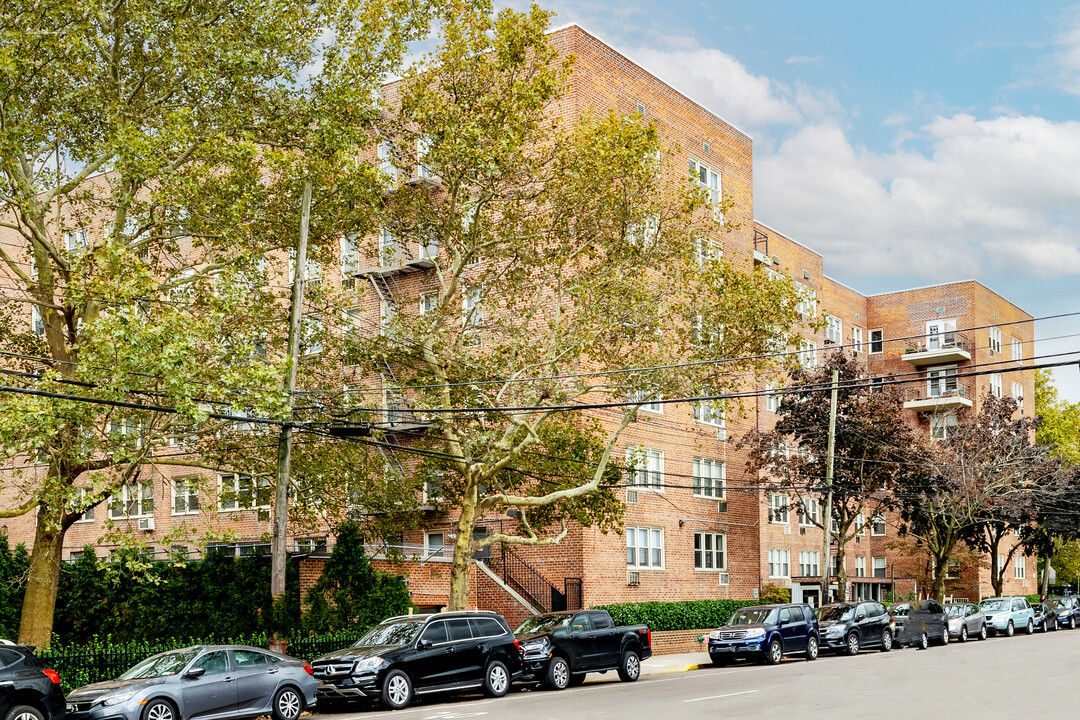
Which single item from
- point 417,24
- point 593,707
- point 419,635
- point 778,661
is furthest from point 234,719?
point 778,661

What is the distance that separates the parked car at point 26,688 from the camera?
51.7ft

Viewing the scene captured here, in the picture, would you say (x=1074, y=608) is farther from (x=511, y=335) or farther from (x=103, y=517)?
(x=103, y=517)

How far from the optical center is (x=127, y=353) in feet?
63.8

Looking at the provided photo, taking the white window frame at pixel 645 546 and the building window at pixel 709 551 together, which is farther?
the building window at pixel 709 551

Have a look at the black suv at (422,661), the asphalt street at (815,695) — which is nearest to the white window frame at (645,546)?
the asphalt street at (815,695)

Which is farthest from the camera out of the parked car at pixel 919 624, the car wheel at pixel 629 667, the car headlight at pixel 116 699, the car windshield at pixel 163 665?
the parked car at pixel 919 624

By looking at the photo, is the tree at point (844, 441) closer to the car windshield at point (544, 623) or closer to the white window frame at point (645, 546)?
the white window frame at point (645, 546)

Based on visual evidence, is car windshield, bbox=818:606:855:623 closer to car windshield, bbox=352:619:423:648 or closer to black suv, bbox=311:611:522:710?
black suv, bbox=311:611:522:710

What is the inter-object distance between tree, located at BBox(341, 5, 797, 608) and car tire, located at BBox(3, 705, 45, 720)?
388 inches

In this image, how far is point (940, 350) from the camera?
2603 inches

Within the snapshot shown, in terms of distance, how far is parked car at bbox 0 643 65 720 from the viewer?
620 inches

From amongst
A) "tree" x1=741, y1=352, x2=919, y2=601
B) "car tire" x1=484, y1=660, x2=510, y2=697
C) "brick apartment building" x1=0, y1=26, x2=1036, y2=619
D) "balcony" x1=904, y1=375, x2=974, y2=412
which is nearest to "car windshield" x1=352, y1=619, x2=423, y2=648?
"car tire" x1=484, y1=660, x2=510, y2=697

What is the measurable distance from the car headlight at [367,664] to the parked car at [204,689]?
850 mm

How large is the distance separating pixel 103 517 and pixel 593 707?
117 feet
